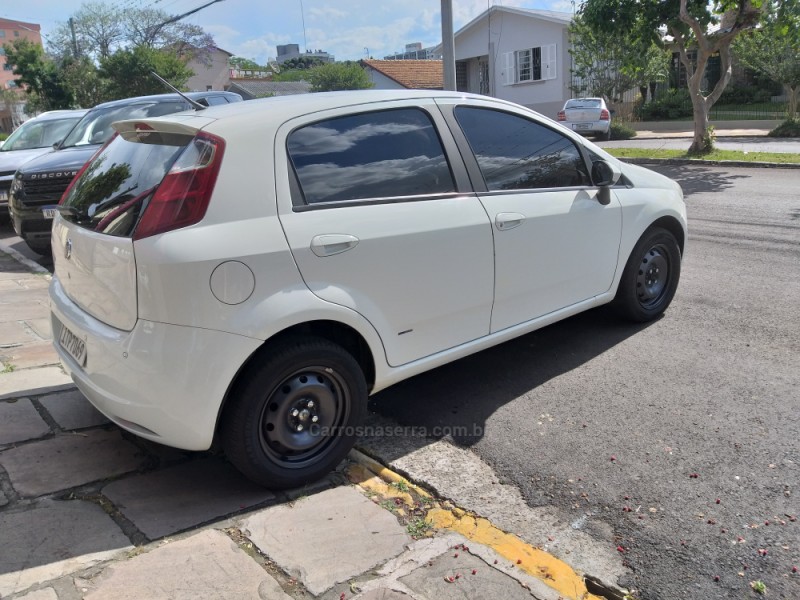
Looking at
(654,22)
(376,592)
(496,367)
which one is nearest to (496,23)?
(654,22)

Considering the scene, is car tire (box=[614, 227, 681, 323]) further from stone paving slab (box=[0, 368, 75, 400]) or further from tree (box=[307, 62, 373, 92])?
tree (box=[307, 62, 373, 92])

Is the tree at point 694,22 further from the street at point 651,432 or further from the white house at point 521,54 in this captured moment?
the white house at point 521,54

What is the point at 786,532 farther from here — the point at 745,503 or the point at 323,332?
the point at 323,332

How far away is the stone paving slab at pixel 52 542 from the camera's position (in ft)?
9.09

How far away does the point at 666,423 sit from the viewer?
393cm

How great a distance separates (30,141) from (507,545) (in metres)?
12.1

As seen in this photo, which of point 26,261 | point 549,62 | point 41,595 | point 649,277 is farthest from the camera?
point 549,62

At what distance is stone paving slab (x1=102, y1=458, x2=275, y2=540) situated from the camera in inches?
125

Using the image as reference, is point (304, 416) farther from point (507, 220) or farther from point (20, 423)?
point (20, 423)

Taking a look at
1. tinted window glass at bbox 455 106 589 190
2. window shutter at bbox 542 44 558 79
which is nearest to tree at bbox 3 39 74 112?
window shutter at bbox 542 44 558 79

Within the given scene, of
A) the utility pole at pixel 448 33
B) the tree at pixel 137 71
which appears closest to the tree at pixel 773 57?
the utility pole at pixel 448 33

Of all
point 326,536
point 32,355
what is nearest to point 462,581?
point 326,536

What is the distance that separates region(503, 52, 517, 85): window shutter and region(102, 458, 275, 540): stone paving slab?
33.7 m

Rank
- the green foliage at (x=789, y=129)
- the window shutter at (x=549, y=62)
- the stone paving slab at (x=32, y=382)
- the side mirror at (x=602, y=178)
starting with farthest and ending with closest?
the window shutter at (x=549, y=62), the green foliage at (x=789, y=129), the side mirror at (x=602, y=178), the stone paving slab at (x=32, y=382)
